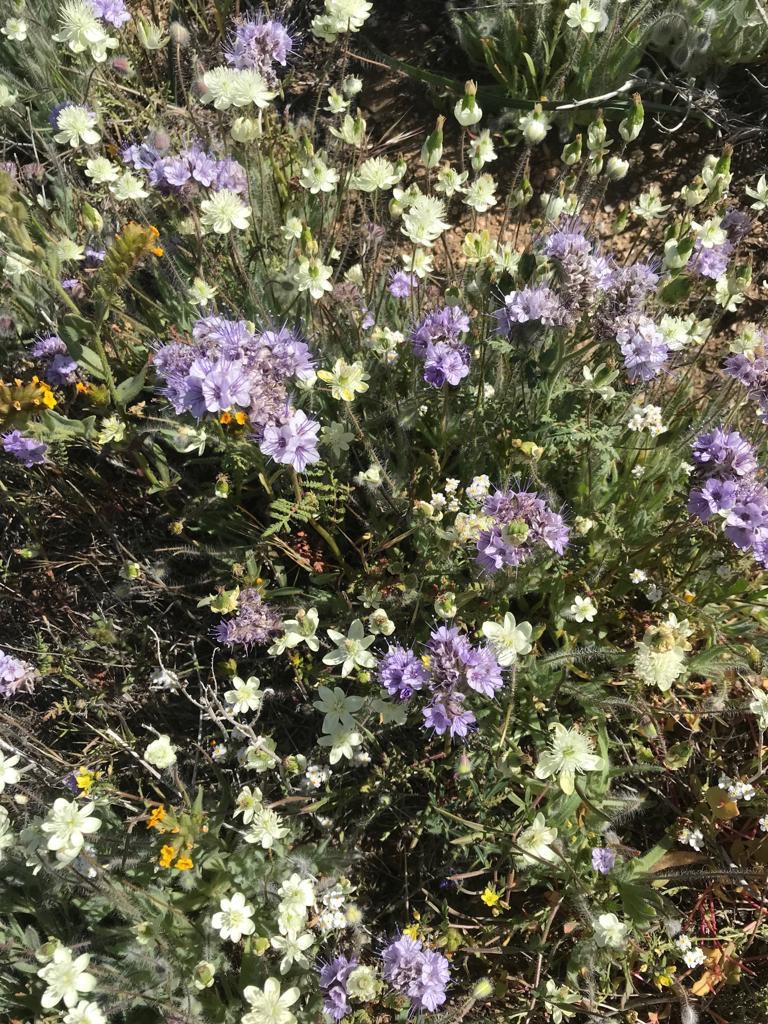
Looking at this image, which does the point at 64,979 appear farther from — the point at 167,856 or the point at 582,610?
the point at 582,610

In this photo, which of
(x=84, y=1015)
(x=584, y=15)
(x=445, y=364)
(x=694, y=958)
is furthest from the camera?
(x=584, y=15)

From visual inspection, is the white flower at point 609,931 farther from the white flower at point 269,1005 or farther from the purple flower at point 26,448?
the purple flower at point 26,448

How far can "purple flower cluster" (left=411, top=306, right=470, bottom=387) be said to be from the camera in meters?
2.68

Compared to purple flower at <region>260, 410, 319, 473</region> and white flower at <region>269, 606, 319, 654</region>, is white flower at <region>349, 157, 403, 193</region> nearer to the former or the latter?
purple flower at <region>260, 410, 319, 473</region>

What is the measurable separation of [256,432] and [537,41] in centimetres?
293

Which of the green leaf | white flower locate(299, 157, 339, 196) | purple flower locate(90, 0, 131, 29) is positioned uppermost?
purple flower locate(90, 0, 131, 29)

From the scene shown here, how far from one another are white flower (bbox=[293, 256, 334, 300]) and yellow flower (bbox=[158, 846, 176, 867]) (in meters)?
1.89

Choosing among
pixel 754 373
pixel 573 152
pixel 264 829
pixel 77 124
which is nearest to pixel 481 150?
pixel 573 152

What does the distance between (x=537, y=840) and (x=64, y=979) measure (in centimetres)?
146

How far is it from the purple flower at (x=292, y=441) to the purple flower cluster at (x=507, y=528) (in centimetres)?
61

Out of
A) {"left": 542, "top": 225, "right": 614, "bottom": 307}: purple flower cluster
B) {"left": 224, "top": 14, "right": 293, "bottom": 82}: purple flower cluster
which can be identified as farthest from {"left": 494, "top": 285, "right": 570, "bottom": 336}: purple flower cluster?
{"left": 224, "top": 14, "right": 293, "bottom": 82}: purple flower cluster

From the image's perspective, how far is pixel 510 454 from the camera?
3.15 metres

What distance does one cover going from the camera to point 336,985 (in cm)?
239

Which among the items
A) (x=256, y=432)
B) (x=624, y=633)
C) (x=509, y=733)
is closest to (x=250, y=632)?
(x=256, y=432)
